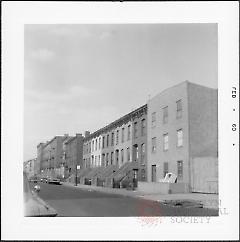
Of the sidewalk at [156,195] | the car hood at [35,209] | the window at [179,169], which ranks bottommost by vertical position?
the sidewalk at [156,195]

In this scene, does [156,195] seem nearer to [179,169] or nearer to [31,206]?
[179,169]

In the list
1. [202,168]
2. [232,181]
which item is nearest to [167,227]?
[232,181]

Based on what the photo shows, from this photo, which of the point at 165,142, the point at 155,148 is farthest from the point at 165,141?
the point at 155,148

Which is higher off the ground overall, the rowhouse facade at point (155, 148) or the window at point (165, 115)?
the window at point (165, 115)

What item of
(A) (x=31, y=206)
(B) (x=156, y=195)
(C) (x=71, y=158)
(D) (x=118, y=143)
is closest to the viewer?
(A) (x=31, y=206)

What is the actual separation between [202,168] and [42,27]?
1077cm

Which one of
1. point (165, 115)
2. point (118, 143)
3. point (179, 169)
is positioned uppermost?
point (165, 115)

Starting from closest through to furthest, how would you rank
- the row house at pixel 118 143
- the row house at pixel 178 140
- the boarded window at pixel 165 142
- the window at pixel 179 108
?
the row house at pixel 118 143 → the row house at pixel 178 140 → the window at pixel 179 108 → the boarded window at pixel 165 142

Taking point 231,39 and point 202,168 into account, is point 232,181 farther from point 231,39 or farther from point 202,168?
point 202,168

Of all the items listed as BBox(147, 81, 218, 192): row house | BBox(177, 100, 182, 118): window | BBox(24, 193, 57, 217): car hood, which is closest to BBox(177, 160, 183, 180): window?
BBox(147, 81, 218, 192): row house

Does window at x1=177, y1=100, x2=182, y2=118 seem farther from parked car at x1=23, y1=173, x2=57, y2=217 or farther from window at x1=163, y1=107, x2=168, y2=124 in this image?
parked car at x1=23, y1=173, x2=57, y2=217

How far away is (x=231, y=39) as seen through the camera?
1020 centimetres

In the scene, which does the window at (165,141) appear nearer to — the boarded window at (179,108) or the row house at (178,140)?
the row house at (178,140)

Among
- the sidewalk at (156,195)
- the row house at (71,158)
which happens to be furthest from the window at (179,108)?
the row house at (71,158)
